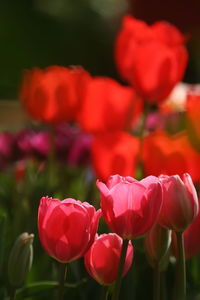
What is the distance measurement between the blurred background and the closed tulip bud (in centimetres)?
238

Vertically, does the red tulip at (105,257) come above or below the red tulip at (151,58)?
below

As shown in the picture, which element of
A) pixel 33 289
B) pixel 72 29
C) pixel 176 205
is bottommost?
pixel 72 29

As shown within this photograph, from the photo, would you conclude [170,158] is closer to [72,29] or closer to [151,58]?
[151,58]

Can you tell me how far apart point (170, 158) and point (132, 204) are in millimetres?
154

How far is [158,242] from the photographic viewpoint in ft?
1.11

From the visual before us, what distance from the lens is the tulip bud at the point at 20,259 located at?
344mm

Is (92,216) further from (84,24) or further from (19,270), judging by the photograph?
(84,24)

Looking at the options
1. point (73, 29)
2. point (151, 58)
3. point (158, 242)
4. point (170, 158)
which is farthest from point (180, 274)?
point (73, 29)

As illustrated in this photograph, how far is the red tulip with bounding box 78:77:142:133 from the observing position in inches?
23.6

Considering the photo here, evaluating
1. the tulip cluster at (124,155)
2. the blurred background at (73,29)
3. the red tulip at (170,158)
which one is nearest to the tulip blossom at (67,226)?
the tulip cluster at (124,155)

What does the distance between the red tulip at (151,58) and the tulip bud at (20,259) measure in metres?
0.25

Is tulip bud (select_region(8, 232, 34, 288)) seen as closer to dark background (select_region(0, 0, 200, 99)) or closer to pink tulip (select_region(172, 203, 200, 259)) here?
pink tulip (select_region(172, 203, 200, 259))

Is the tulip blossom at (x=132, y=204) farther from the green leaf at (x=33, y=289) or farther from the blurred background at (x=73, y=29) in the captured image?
the blurred background at (x=73, y=29)

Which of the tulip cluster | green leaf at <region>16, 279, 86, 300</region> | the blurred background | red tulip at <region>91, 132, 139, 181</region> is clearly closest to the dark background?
the blurred background
